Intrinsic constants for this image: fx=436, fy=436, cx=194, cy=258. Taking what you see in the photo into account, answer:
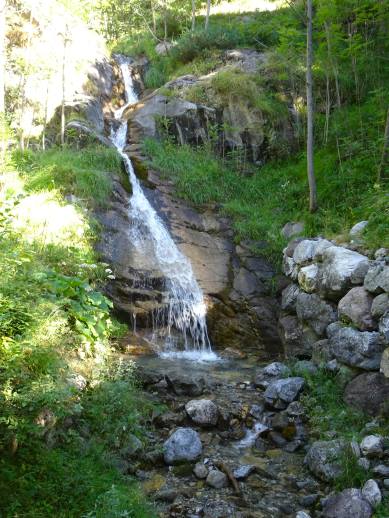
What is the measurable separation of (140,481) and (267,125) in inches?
501

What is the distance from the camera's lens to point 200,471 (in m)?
5.12

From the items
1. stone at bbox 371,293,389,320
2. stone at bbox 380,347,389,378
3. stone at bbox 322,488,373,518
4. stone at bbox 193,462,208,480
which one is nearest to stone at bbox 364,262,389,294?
stone at bbox 371,293,389,320

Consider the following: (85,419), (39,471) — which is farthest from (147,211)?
(39,471)

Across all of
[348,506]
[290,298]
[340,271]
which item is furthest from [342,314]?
[348,506]

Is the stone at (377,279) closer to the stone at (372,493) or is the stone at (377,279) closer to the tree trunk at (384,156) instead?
the stone at (372,493)

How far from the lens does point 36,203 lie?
955 centimetres

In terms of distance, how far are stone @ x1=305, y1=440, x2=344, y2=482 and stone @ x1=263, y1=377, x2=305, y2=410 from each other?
4.17ft

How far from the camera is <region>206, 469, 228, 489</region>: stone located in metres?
4.95

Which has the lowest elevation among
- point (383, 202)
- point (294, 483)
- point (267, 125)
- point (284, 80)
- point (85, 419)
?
point (294, 483)

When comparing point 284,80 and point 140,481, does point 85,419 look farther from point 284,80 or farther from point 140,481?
point 284,80

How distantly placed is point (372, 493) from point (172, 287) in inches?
244

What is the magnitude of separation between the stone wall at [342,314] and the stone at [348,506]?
1.71 metres

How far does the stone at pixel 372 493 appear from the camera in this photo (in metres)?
4.46

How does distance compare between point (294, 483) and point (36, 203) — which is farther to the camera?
point (36, 203)
